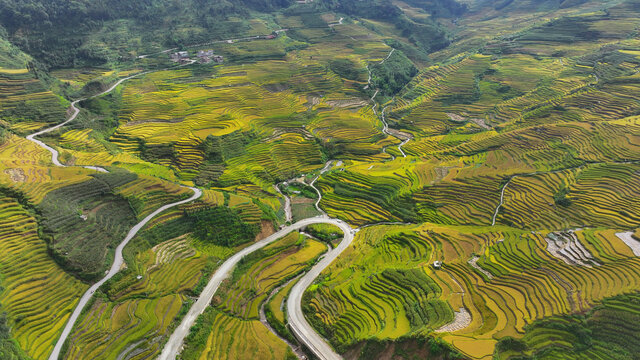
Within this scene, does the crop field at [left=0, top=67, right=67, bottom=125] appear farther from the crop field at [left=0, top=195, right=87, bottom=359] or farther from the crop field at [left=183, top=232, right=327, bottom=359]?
the crop field at [left=183, top=232, right=327, bottom=359]

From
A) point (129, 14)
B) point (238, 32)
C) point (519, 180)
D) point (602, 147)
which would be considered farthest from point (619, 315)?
point (129, 14)

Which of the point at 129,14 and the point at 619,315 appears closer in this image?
the point at 619,315

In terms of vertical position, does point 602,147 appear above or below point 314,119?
above

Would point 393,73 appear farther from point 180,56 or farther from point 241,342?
point 241,342

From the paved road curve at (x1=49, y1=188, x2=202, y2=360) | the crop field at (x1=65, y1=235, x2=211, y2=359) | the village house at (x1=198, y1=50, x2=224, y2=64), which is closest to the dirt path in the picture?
the crop field at (x1=65, y1=235, x2=211, y2=359)

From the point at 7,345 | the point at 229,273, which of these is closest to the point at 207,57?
the point at 229,273

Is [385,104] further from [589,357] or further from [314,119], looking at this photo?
[589,357]

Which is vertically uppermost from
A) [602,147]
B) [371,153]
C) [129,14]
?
[129,14]
